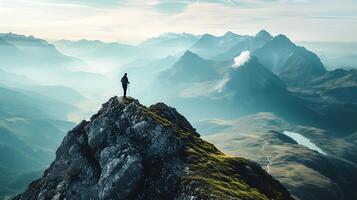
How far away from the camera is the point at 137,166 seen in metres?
91.6

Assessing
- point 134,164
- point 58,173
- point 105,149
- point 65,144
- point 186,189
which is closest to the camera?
point 186,189

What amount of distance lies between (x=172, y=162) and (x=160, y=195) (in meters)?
11.4

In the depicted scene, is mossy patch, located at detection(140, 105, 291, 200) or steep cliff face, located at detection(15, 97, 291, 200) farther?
steep cliff face, located at detection(15, 97, 291, 200)

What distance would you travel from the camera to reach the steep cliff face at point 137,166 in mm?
88625

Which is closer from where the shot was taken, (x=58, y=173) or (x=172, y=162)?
(x=172, y=162)

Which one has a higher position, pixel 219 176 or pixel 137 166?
pixel 137 166

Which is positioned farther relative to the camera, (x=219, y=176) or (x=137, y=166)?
(x=219, y=176)

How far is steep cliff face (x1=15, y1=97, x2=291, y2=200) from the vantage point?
8862cm

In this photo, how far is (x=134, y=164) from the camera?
91.8 meters

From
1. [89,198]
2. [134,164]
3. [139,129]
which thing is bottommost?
[89,198]

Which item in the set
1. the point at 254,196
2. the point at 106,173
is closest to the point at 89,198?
the point at 106,173

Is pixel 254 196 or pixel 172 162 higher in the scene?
pixel 172 162

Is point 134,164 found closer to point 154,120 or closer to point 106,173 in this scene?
point 106,173

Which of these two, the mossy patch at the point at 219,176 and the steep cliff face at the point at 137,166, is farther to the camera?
the steep cliff face at the point at 137,166
